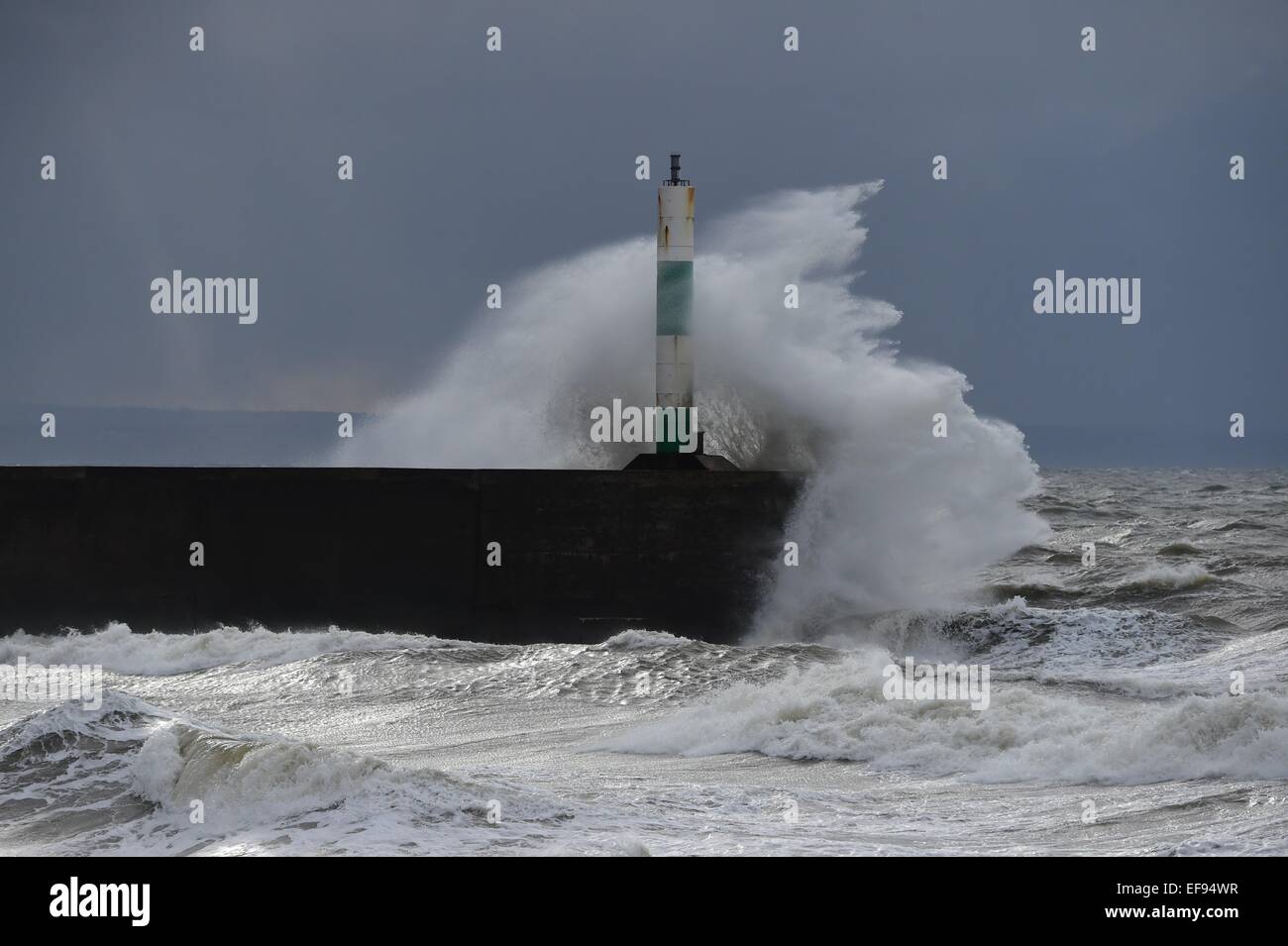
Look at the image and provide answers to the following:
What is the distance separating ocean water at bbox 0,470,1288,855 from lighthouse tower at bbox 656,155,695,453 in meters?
3.23

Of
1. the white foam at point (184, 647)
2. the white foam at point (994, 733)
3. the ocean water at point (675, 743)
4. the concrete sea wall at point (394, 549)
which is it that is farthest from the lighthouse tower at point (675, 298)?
the white foam at point (994, 733)

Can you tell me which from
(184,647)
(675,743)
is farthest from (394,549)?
(675,743)

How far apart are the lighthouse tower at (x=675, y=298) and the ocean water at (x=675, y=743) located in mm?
3230

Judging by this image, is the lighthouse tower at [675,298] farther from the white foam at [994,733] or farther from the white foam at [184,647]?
the white foam at [994,733]

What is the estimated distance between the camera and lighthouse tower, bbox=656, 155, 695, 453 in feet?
58.5

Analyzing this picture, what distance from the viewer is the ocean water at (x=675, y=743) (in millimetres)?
7609

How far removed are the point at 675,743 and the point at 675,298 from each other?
8.20 m

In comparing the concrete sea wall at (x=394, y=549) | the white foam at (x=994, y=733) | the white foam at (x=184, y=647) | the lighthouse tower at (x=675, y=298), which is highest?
the lighthouse tower at (x=675, y=298)

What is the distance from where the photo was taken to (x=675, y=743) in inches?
426

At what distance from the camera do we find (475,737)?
1141cm

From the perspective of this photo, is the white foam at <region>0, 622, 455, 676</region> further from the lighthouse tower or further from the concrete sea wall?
the lighthouse tower

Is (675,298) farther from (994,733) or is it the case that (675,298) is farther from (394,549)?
(994,733)
